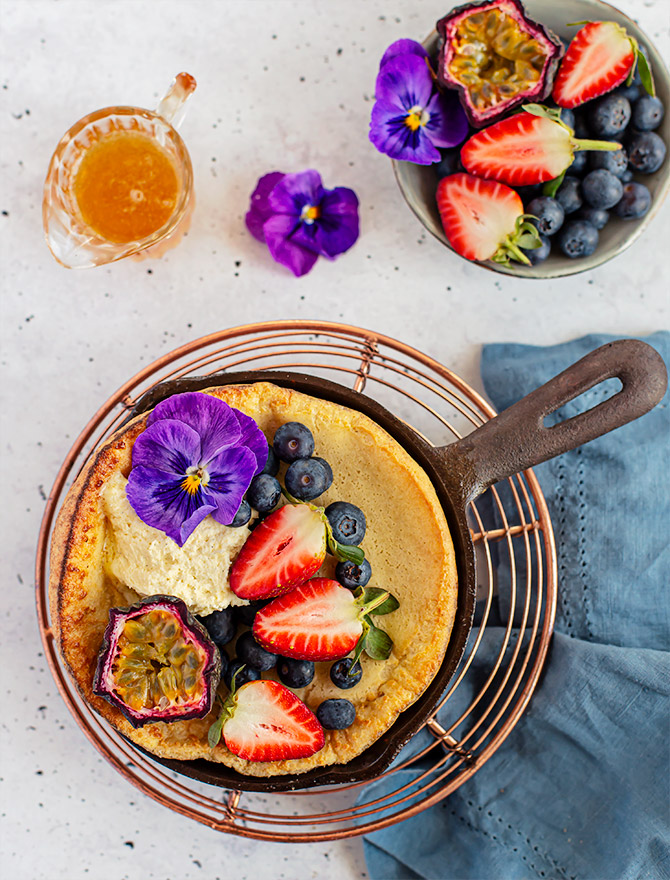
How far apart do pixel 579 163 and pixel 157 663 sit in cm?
122

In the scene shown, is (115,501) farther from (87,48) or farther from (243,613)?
(87,48)

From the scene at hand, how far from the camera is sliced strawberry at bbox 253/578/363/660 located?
1.17m

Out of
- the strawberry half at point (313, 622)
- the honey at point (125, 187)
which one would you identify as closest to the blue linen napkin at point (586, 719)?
the strawberry half at point (313, 622)

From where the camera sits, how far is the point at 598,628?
57.7 inches

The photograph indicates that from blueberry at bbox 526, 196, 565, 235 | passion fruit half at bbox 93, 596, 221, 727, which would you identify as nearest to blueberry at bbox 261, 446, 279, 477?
passion fruit half at bbox 93, 596, 221, 727

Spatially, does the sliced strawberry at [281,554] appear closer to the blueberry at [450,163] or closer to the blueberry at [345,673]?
the blueberry at [345,673]

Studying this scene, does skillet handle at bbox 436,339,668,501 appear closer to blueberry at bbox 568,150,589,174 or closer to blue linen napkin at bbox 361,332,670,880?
blue linen napkin at bbox 361,332,670,880

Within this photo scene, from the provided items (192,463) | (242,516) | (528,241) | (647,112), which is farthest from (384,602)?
(647,112)

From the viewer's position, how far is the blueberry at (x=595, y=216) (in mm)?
1463

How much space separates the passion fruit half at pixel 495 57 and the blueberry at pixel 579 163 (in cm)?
13

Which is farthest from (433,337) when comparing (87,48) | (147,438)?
(87,48)

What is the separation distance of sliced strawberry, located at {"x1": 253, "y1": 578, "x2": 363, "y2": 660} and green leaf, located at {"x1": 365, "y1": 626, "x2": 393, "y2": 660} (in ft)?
0.13

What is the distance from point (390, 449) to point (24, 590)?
0.91 metres

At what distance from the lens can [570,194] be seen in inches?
57.7
